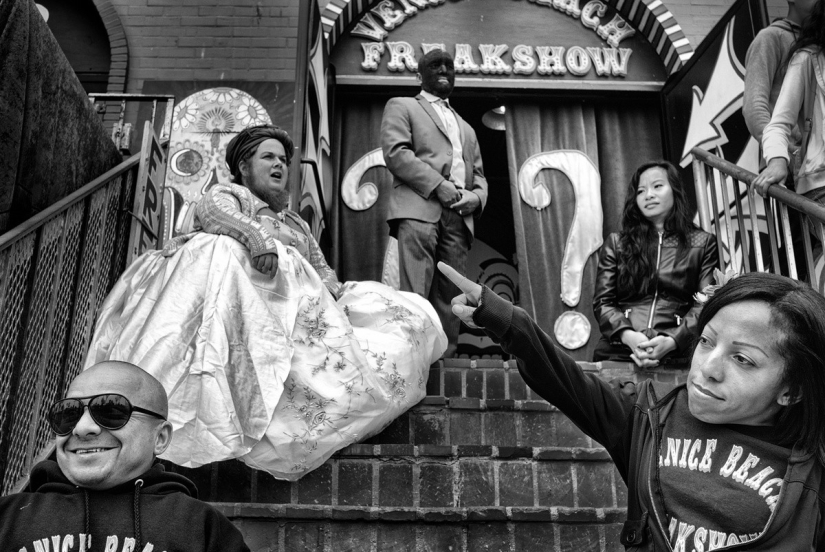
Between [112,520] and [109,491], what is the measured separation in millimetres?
81

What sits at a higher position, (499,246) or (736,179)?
(499,246)

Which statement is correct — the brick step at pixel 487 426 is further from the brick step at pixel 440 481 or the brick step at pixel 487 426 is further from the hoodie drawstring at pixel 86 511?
the hoodie drawstring at pixel 86 511

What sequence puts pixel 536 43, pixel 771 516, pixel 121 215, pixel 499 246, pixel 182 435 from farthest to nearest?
pixel 499 246, pixel 536 43, pixel 121 215, pixel 182 435, pixel 771 516

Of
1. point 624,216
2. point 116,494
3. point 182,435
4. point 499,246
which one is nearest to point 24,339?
point 182,435

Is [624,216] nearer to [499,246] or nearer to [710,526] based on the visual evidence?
[710,526]

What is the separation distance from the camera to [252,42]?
598cm

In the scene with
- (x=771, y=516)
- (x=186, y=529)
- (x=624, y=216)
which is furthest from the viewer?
(x=624, y=216)

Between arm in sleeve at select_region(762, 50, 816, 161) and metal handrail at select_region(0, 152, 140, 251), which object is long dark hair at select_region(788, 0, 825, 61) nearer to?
arm in sleeve at select_region(762, 50, 816, 161)

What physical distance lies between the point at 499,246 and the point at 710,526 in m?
A: 6.74

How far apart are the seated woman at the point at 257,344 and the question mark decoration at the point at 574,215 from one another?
95.6 inches

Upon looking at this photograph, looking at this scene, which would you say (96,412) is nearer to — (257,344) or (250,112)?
(257,344)

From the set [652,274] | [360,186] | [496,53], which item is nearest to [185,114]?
[360,186]

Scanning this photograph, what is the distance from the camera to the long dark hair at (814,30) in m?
3.93

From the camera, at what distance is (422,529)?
109 inches
